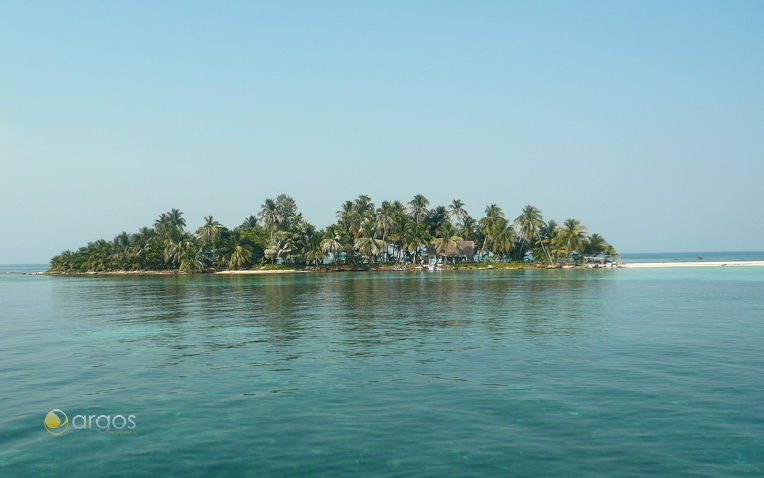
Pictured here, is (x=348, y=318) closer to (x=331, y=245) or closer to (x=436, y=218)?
(x=331, y=245)

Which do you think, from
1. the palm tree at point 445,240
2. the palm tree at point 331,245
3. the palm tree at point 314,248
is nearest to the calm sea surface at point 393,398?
the palm tree at point 331,245

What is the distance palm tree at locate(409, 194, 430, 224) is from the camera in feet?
466

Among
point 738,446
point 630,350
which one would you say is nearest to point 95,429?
point 738,446

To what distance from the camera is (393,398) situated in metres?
14.9

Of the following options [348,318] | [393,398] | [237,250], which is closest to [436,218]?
[237,250]

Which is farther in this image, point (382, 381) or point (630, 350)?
point (630, 350)

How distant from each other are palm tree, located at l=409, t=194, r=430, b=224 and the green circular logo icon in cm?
12909

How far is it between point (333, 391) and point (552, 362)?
8252mm

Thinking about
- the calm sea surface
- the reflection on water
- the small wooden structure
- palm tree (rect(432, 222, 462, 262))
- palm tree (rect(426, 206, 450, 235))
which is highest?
palm tree (rect(426, 206, 450, 235))

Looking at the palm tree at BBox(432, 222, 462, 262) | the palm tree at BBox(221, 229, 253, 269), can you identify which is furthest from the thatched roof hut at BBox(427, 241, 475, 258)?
the palm tree at BBox(221, 229, 253, 269)

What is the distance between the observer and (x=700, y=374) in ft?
57.5

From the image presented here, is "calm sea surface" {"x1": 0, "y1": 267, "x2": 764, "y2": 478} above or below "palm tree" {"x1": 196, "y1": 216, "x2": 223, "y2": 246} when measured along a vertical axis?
below

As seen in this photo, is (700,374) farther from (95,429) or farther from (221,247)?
(221,247)

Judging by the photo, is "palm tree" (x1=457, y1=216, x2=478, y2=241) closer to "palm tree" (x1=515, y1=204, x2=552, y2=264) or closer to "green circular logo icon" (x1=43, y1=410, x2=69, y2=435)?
"palm tree" (x1=515, y1=204, x2=552, y2=264)
